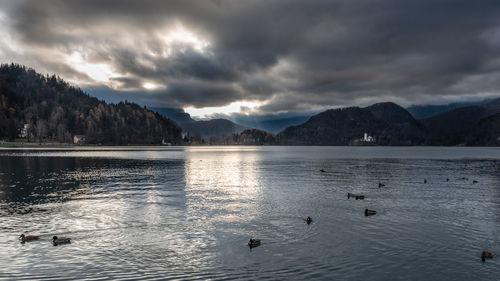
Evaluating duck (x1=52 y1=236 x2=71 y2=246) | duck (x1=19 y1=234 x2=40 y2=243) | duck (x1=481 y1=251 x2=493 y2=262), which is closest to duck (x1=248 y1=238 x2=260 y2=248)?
duck (x1=52 y1=236 x2=71 y2=246)

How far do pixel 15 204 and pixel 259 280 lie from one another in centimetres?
4150

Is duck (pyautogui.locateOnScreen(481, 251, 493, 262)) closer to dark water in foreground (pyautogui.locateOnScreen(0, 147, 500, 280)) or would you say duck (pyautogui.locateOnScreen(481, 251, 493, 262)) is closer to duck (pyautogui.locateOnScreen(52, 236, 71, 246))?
dark water in foreground (pyautogui.locateOnScreen(0, 147, 500, 280))

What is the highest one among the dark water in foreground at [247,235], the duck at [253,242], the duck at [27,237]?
the duck at [27,237]

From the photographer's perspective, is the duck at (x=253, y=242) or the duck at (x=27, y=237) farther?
the duck at (x=27, y=237)

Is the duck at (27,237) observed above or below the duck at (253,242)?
above

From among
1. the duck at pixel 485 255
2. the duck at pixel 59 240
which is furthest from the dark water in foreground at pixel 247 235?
the duck at pixel 59 240

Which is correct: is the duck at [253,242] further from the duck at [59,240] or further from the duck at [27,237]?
the duck at [27,237]

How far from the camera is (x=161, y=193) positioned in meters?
55.0

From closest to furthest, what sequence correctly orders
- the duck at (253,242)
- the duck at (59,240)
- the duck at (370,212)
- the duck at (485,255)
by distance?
1. the duck at (485,255)
2. the duck at (253,242)
3. the duck at (59,240)
4. the duck at (370,212)

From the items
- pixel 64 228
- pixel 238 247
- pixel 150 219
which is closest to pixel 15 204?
pixel 64 228

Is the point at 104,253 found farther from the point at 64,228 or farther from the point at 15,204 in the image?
the point at 15,204

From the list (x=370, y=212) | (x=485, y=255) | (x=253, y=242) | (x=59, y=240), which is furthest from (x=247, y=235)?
(x=485, y=255)

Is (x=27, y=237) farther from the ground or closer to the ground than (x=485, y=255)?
farther from the ground

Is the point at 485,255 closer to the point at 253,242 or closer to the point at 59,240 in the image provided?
the point at 253,242
